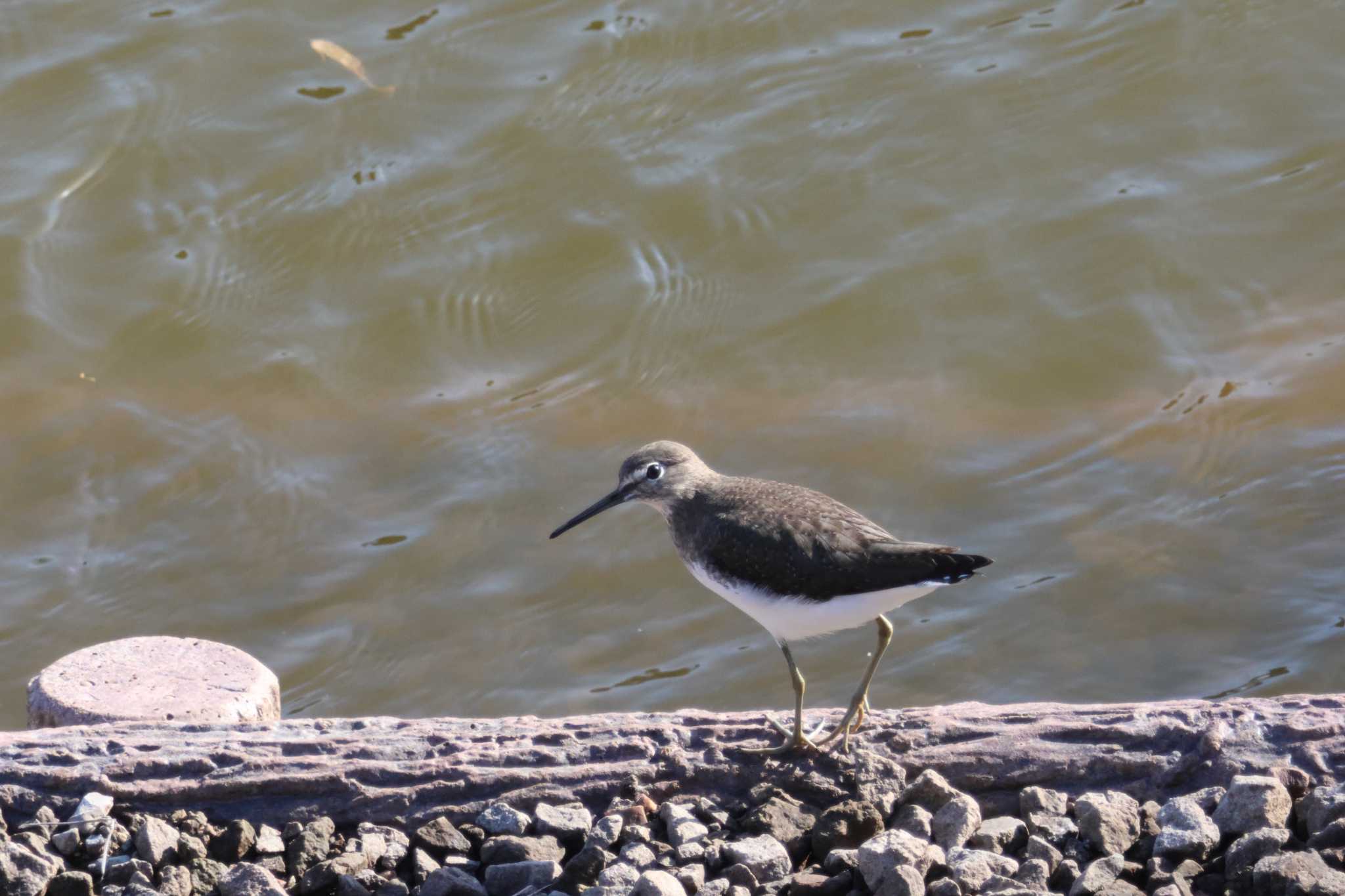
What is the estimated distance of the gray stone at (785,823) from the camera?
12.8 ft

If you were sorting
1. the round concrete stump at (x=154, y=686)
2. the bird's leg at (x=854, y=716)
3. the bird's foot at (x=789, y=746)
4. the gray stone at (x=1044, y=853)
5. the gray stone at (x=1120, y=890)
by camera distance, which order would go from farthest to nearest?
the round concrete stump at (x=154, y=686)
the bird's leg at (x=854, y=716)
the bird's foot at (x=789, y=746)
the gray stone at (x=1044, y=853)
the gray stone at (x=1120, y=890)

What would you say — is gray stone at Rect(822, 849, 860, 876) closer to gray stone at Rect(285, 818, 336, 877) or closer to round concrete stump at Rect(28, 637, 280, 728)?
gray stone at Rect(285, 818, 336, 877)

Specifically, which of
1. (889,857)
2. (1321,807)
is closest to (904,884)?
(889,857)

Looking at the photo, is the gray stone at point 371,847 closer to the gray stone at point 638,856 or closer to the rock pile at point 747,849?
the rock pile at point 747,849

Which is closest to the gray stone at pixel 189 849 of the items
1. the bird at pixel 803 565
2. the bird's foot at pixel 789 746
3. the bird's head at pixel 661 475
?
the bird's foot at pixel 789 746

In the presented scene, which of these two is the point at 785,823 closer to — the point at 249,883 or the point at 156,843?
the point at 249,883

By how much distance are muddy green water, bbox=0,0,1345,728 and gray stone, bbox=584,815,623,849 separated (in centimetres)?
270

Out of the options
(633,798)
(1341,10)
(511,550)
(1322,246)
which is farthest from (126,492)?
(1341,10)

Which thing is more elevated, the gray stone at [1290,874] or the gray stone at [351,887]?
the gray stone at [1290,874]

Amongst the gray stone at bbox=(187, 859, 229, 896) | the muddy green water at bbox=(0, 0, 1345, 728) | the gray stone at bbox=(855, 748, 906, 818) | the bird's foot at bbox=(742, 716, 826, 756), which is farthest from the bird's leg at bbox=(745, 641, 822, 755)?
the muddy green water at bbox=(0, 0, 1345, 728)

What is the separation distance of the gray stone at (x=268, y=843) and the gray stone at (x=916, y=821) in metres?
1.66

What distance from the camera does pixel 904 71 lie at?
10.2 m

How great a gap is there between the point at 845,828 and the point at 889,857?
311 mm

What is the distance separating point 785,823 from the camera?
3.95 meters
